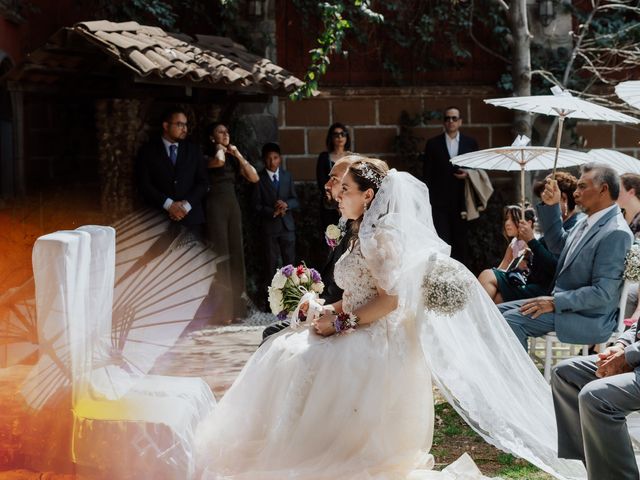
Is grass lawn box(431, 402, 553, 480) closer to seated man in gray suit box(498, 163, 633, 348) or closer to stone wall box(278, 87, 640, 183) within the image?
seated man in gray suit box(498, 163, 633, 348)

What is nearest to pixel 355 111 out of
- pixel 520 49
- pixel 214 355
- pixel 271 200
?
pixel 520 49

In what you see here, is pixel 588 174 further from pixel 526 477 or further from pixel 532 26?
pixel 532 26

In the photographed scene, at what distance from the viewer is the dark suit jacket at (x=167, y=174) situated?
27.8 feet

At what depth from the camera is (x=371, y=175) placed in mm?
4758

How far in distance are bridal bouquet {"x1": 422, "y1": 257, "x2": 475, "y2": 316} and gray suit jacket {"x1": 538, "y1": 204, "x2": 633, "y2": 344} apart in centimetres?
125

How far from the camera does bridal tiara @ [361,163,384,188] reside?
4750 millimetres

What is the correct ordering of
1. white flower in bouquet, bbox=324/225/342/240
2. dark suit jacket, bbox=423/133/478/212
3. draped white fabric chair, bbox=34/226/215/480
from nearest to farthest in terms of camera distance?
draped white fabric chair, bbox=34/226/215/480 < white flower in bouquet, bbox=324/225/342/240 < dark suit jacket, bbox=423/133/478/212

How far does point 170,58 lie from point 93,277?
466 centimetres

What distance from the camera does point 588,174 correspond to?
5.50m

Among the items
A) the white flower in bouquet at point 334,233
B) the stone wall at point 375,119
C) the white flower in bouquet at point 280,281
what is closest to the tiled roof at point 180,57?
the stone wall at point 375,119

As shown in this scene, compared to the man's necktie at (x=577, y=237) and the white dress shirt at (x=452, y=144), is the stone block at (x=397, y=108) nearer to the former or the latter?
the white dress shirt at (x=452, y=144)

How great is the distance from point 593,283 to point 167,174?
4.11 meters

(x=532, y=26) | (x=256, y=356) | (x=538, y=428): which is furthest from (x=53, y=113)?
(x=538, y=428)

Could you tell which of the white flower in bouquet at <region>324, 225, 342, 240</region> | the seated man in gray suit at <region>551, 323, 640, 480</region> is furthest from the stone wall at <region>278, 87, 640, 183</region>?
the seated man in gray suit at <region>551, 323, 640, 480</region>
